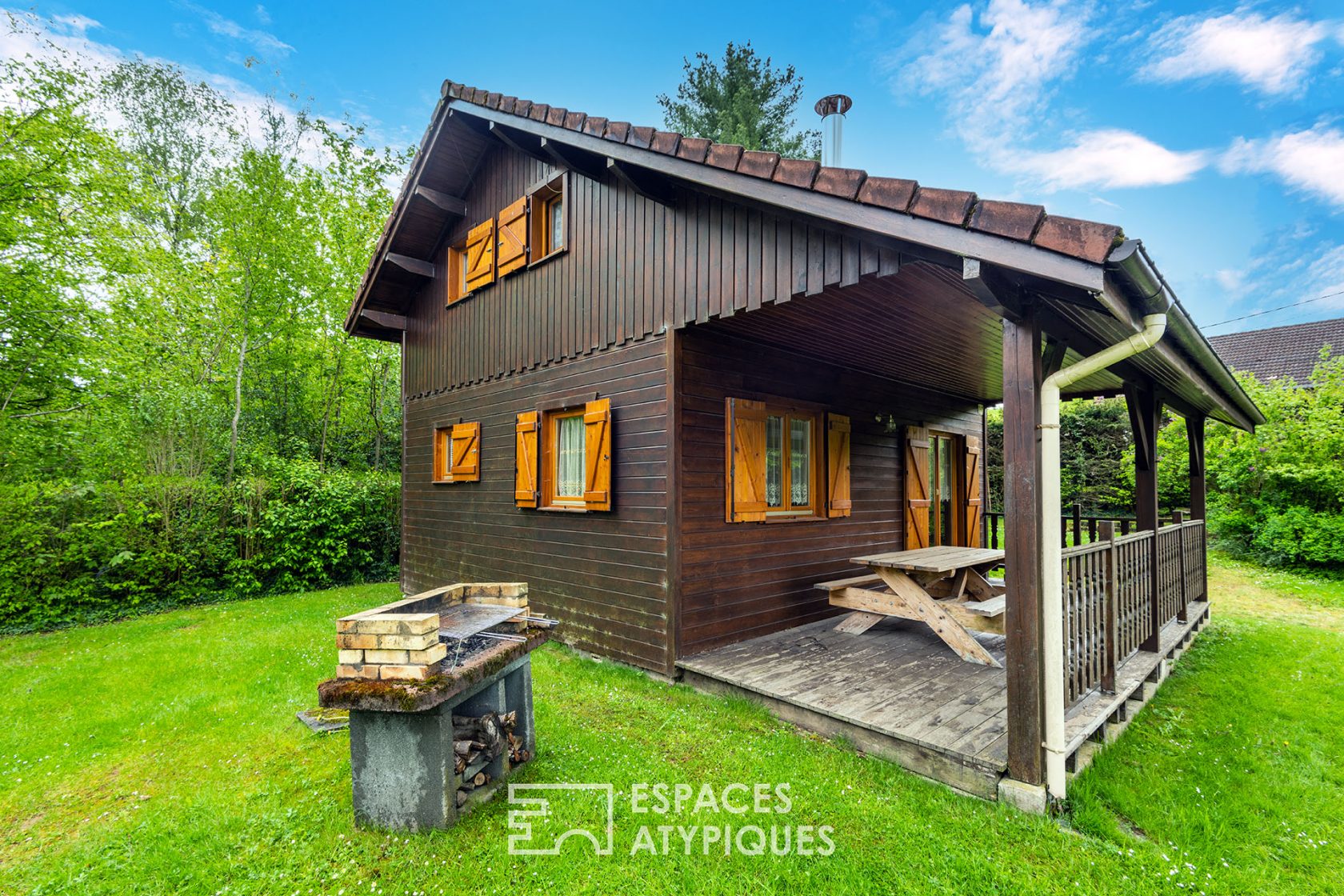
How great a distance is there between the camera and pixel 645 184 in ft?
13.9

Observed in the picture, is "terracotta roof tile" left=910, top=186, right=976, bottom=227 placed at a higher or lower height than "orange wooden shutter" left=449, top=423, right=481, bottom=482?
higher

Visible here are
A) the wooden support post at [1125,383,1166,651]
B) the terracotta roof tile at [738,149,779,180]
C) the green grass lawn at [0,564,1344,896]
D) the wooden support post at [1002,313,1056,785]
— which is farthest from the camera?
the wooden support post at [1125,383,1166,651]

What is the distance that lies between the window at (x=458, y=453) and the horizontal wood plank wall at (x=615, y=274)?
1.86 feet

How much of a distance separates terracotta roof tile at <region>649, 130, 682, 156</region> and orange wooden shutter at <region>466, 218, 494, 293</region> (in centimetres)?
308

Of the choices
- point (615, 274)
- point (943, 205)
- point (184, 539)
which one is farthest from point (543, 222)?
point (184, 539)

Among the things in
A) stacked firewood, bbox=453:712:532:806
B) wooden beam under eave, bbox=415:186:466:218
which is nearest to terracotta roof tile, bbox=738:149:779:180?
stacked firewood, bbox=453:712:532:806

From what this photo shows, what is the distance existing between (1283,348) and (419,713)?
20.5 m

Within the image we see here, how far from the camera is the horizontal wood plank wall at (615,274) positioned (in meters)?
3.46

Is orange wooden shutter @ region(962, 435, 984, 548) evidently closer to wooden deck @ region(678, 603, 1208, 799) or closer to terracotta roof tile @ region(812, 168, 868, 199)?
wooden deck @ region(678, 603, 1208, 799)

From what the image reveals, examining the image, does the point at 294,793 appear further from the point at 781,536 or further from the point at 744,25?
the point at 744,25

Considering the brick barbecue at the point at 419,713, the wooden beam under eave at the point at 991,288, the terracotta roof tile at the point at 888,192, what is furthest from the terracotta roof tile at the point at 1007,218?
the brick barbecue at the point at 419,713

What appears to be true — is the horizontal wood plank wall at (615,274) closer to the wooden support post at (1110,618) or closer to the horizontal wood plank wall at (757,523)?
the horizontal wood plank wall at (757,523)

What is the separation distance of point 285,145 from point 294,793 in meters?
12.6

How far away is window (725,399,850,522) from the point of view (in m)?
4.62
